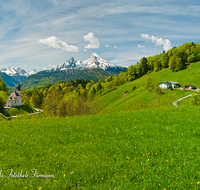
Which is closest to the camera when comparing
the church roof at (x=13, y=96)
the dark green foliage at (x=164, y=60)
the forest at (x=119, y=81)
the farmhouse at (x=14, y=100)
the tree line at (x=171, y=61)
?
the forest at (x=119, y=81)

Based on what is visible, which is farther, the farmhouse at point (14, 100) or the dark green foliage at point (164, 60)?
the dark green foliage at point (164, 60)

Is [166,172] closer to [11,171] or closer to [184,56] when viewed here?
[11,171]

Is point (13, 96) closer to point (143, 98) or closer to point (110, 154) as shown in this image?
point (143, 98)

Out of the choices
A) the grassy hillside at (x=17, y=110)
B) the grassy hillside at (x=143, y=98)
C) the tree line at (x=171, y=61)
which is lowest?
the grassy hillside at (x=17, y=110)

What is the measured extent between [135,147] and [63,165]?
4.90 m

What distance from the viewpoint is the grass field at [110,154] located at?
6586 millimetres

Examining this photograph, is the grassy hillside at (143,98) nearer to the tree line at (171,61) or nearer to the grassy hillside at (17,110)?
the tree line at (171,61)

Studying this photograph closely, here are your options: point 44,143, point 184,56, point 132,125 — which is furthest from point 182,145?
point 184,56

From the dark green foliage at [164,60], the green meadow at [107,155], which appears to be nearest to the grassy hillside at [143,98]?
the dark green foliage at [164,60]

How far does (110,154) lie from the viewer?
29.6 feet

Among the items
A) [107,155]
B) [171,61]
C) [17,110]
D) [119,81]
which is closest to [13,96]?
[17,110]

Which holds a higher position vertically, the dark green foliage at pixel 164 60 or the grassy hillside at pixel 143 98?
the dark green foliage at pixel 164 60

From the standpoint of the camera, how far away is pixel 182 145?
→ 895cm

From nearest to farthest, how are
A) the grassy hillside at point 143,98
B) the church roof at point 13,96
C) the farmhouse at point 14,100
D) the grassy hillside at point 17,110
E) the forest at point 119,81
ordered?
the forest at point 119,81 → the grassy hillside at point 143,98 → the grassy hillside at point 17,110 → the farmhouse at point 14,100 → the church roof at point 13,96
